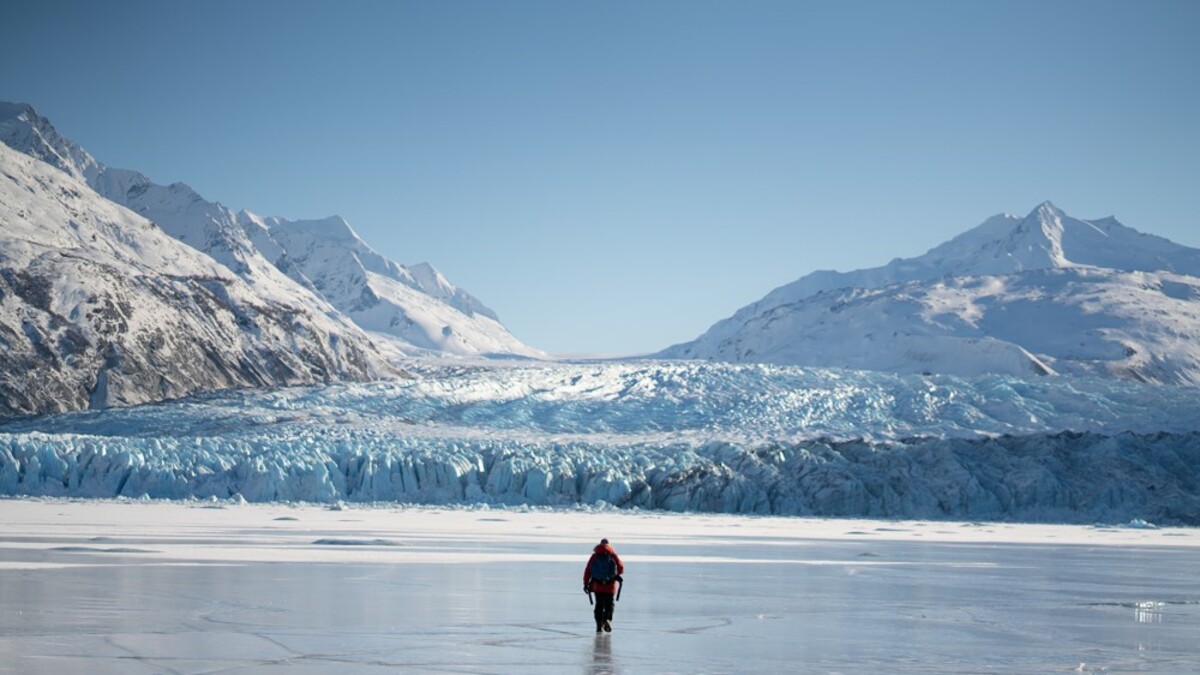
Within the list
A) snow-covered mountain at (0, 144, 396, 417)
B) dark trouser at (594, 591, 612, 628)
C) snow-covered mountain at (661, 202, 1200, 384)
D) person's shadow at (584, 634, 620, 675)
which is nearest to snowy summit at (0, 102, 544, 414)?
snow-covered mountain at (0, 144, 396, 417)

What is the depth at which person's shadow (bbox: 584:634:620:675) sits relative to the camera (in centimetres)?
1109

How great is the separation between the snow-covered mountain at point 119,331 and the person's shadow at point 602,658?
223ft

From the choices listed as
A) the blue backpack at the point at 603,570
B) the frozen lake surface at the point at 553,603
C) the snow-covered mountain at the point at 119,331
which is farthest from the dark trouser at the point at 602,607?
the snow-covered mountain at the point at 119,331

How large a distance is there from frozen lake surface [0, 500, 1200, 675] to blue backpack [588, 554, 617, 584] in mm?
592

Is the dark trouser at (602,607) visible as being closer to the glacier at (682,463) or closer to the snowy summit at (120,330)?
the glacier at (682,463)

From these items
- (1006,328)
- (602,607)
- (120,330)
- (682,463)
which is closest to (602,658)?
(602,607)

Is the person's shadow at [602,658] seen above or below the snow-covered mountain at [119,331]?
below

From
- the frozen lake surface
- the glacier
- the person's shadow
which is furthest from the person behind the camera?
the glacier

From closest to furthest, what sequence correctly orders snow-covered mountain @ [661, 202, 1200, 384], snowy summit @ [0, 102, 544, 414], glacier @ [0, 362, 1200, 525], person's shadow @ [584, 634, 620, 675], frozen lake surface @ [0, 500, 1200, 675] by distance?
person's shadow @ [584, 634, 620, 675], frozen lake surface @ [0, 500, 1200, 675], glacier @ [0, 362, 1200, 525], snowy summit @ [0, 102, 544, 414], snow-covered mountain @ [661, 202, 1200, 384]

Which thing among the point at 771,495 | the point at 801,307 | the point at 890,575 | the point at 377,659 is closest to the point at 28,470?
the point at 771,495

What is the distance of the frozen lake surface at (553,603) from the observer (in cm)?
1173

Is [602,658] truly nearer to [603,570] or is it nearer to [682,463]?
[603,570]

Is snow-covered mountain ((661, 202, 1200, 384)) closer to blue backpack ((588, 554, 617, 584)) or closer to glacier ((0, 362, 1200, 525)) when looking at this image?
glacier ((0, 362, 1200, 525))

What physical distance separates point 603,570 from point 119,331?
248 ft
